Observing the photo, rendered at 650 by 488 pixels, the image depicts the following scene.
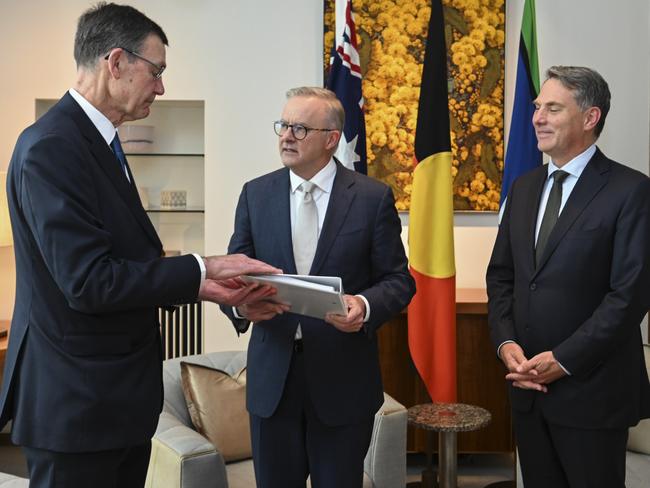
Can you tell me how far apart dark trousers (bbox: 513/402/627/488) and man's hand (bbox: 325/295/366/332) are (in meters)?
0.67

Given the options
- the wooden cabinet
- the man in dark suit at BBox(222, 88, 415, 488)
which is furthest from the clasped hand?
the wooden cabinet

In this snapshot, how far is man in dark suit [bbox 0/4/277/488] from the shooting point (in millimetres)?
1636

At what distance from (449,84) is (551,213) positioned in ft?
7.40

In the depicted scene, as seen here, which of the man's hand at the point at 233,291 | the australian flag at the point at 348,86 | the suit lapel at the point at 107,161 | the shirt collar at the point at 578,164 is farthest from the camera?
the australian flag at the point at 348,86

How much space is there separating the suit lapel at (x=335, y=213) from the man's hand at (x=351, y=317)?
16 cm

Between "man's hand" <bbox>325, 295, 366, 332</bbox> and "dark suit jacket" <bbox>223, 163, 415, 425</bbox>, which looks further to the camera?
"dark suit jacket" <bbox>223, 163, 415, 425</bbox>

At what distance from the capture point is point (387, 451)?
3096mm

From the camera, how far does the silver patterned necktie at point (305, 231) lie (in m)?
2.41

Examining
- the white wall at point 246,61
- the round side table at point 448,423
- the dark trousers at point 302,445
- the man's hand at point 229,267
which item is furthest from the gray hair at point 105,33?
the white wall at point 246,61

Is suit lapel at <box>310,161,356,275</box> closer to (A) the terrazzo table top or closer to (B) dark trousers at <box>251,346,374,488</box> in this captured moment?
(B) dark trousers at <box>251,346,374,488</box>

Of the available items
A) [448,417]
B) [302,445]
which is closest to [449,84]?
[448,417]

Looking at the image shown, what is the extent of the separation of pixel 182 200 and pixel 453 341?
199 cm

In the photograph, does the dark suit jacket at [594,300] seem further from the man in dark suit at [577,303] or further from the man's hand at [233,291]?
the man's hand at [233,291]

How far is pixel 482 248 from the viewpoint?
4723mm
